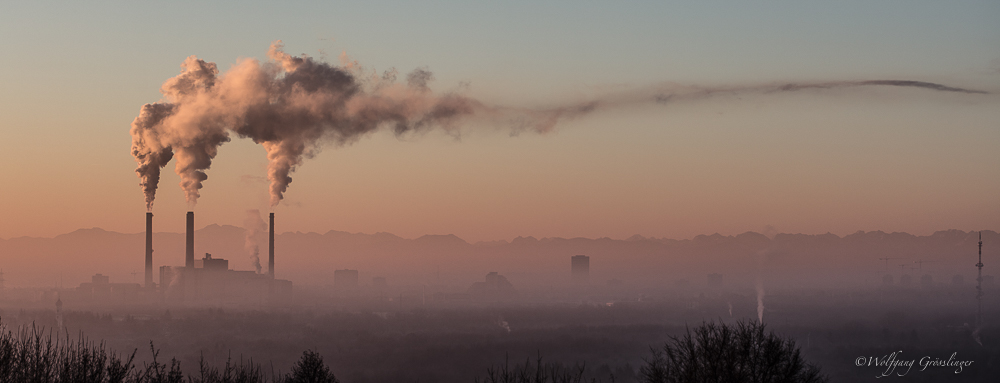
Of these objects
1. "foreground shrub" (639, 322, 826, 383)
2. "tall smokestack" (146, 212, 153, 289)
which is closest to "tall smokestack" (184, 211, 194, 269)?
"tall smokestack" (146, 212, 153, 289)

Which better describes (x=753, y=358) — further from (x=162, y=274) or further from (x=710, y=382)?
(x=162, y=274)

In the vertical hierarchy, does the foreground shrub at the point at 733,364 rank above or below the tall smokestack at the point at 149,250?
below

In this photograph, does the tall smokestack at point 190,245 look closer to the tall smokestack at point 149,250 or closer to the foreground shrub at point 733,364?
the tall smokestack at point 149,250

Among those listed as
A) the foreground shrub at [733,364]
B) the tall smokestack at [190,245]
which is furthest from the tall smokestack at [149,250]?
the foreground shrub at [733,364]

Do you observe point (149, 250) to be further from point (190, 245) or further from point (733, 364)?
point (733, 364)

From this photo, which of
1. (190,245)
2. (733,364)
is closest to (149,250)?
(190,245)

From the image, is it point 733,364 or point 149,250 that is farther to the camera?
point 149,250

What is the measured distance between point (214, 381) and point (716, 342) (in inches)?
1078

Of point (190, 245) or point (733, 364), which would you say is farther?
point (190, 245)

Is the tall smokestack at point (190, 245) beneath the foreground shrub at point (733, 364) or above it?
above

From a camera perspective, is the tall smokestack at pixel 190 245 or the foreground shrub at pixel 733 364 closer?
the foreground shrub at pixel 733 364

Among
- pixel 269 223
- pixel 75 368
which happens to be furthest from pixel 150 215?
pixel 75 368

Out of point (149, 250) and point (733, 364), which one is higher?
point (149, 250)

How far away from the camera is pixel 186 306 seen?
199750 millimetres
